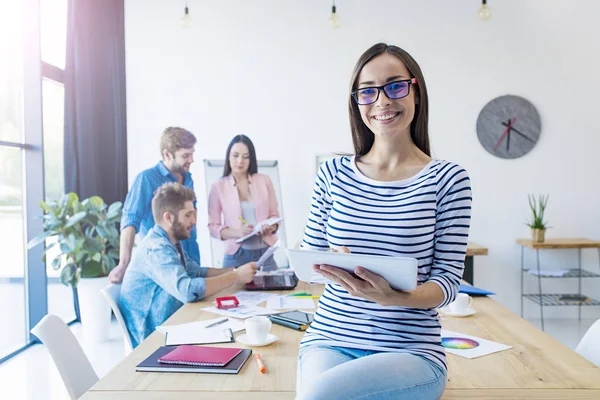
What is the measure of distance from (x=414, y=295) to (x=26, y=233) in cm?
381

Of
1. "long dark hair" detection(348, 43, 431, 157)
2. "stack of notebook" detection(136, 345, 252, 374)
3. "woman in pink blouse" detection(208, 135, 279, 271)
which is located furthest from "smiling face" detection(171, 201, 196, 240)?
"woman in pink blouse" detection(208, 135, 279, 271)

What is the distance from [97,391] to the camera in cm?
127

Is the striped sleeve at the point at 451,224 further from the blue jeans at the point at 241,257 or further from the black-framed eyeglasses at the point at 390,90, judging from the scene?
the blue jeans at the point at 241,257

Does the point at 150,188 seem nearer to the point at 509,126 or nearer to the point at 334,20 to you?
the point at 334,20

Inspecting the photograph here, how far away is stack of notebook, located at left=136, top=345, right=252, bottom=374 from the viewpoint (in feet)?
4.55

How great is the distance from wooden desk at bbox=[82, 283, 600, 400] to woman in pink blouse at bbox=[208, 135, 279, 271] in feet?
7.51

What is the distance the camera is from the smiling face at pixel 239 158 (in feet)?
13.0

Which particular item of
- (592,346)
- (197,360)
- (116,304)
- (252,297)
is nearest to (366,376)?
(197,360)

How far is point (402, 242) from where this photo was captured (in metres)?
1.33

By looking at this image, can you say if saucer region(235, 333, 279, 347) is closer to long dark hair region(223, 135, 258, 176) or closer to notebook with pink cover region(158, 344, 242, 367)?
notebook with pink cover region(158, 344, 242, 367)

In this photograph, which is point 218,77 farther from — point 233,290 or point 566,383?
point 566,383

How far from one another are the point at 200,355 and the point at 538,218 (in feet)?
13.3

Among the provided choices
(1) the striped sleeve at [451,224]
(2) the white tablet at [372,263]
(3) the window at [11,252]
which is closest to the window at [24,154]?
(3) the window at [11,252]

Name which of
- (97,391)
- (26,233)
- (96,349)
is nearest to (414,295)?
(97,391)
